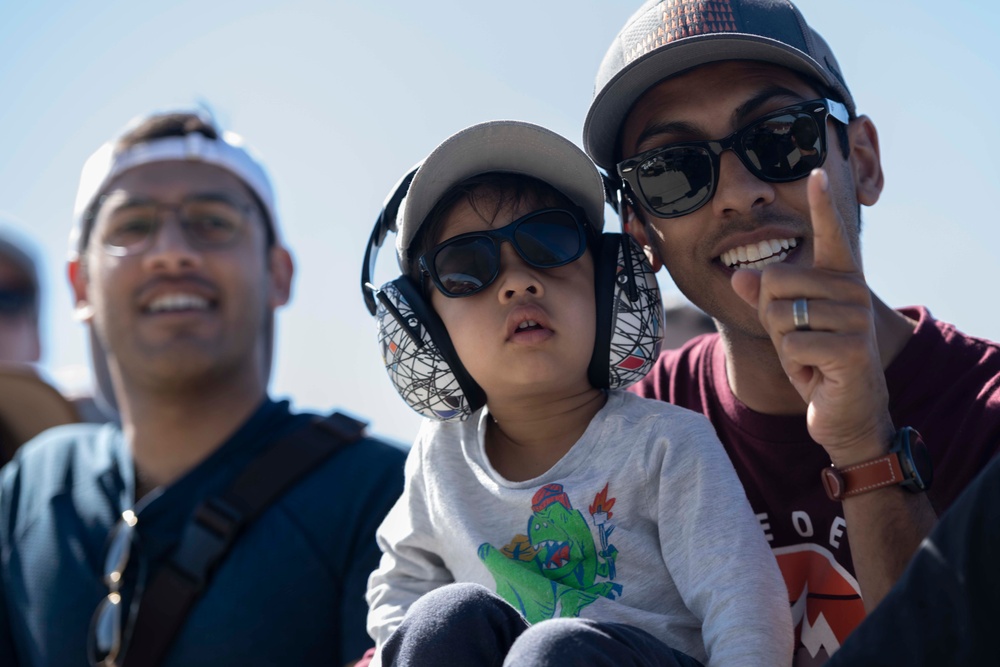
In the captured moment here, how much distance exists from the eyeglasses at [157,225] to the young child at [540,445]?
163 cm

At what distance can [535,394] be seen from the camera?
253cm

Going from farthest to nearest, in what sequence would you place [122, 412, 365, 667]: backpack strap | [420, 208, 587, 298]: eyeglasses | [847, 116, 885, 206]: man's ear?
[122, 412, 365, 667]: backpack strap, [847, 116, 885, 206]: man's ear, [420, 208, 587, 298]: eyeglasses

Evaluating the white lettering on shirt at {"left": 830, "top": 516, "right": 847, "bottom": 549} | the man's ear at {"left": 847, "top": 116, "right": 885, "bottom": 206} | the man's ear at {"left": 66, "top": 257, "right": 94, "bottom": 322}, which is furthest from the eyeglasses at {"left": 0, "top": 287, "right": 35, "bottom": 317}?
the white lettering on shirt at {"left": 830, "top": 516, "right": 847, "bottom": 549}

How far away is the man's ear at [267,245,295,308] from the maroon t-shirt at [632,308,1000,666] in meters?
2.25

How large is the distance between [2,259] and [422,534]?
15.5 feet

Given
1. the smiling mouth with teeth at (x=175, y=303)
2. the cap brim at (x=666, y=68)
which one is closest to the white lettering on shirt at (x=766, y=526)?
the cap brim at (x=666, y=68)

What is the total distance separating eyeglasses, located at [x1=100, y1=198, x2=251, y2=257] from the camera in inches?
163

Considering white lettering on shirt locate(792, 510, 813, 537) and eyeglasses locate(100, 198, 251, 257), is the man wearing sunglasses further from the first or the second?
eyeglasses locate(100, 198, 251, 257)

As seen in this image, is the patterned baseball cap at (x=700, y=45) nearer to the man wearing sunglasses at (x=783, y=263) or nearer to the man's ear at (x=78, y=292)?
the man wearing sunglasses at (x=783, y=263)

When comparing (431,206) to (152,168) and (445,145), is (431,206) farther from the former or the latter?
(152,168)

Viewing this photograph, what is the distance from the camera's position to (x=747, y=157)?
8.79 ft

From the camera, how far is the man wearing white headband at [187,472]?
3.44 m

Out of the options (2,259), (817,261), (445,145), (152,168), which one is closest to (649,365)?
(817,261)

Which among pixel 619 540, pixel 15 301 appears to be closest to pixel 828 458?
pixel 619 540
